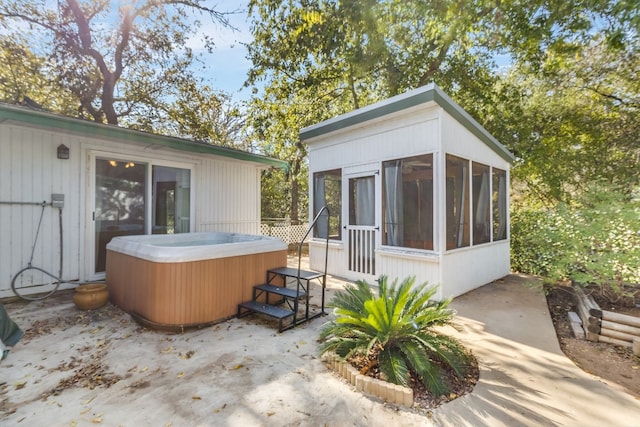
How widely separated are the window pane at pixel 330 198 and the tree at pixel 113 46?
5940mm

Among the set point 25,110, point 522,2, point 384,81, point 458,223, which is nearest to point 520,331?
point 458,223

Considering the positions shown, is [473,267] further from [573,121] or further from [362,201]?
[573,121]

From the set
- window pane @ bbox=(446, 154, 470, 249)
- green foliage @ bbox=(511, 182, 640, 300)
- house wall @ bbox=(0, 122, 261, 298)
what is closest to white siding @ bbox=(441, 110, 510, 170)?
window pane @ bbox=(446, 154, 470, 249)

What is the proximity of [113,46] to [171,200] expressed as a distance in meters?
8.00

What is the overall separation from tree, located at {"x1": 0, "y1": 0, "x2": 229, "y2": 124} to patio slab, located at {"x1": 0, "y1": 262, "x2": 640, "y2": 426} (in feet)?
28.2

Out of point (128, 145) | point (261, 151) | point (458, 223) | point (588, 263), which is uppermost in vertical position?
point (261, 151)

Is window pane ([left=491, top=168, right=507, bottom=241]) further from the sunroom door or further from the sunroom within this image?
the sunroom door

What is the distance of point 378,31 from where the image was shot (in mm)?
6012

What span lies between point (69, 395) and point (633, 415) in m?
3.78

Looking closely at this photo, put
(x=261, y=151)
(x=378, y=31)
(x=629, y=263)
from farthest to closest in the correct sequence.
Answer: (x=261, y=151) → (x=378, y=31) → (x=629, y=263)

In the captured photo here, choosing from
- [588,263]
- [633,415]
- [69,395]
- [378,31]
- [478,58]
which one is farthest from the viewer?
[478,58]

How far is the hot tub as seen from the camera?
305 cm

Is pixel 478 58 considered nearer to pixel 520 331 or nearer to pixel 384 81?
pixel 384 81

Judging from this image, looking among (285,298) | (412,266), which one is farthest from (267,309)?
(412,266)
